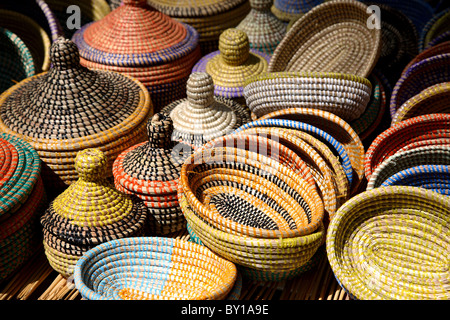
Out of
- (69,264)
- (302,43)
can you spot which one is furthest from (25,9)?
(69,264)

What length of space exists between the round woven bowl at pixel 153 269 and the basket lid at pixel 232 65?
3.23ft

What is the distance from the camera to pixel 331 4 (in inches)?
111

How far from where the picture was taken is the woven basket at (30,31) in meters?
3.12

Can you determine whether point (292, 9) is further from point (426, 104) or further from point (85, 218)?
point (85, 218)

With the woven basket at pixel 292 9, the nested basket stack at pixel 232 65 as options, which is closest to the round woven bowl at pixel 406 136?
the nested basket stack at pixel 232 65

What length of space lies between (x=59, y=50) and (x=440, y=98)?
5.30ft

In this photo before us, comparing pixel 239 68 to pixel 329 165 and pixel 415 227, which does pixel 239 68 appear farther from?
pixel 415 227

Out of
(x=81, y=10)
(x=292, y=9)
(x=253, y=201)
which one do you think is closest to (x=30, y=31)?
(x=81, y=10)

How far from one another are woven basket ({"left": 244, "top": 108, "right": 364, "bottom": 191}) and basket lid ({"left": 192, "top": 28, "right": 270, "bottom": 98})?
0.46 m

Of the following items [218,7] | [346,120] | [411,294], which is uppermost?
[218,7]

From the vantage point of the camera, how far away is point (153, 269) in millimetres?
2068

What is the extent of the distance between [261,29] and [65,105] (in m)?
1.29

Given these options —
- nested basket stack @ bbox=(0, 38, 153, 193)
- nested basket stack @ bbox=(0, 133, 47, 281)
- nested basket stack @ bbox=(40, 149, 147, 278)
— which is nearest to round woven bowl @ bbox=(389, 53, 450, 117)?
nested basket stack @ bbox=(0, 38, 153, 193)

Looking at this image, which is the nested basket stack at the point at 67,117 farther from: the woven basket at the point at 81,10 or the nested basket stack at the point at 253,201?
the woven basket at the point at 81,10
